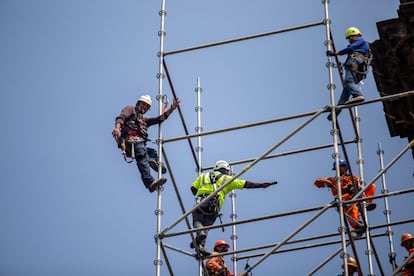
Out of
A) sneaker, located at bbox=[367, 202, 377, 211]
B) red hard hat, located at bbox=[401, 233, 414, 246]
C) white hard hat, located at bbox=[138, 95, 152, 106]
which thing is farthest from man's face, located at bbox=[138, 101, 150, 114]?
red hard hat, located at bbox=[401, 233, 414, 246]

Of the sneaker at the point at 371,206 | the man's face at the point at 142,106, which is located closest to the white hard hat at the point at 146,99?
the man's face at the point at 142,106

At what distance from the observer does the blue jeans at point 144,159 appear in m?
23.6

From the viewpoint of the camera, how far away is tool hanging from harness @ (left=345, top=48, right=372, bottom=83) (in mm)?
23938

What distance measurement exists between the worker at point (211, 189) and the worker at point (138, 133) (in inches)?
40.7

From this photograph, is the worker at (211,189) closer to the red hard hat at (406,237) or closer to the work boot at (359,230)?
the work boot at (359,230)

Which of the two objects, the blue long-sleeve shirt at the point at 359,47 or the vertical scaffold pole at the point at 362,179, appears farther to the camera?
the blue long-sleeve shirt at the point at 359,47

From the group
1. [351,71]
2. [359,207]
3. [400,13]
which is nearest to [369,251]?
[359,207]

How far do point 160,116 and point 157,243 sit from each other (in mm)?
2895

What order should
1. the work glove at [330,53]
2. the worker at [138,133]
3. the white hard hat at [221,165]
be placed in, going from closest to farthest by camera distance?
1. the work glove at [330,53]
2. the worker at [138,133]
3. the white hard hat at [221,165]

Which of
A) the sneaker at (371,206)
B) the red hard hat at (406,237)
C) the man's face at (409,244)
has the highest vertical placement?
the sneaker at (371,206)

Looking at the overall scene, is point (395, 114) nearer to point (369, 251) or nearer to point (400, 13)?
point (400, 13)

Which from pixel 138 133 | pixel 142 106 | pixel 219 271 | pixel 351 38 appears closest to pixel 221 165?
pixel 138 133

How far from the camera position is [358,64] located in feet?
78.7

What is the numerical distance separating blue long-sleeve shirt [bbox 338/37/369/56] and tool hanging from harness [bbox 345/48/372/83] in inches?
2.7
